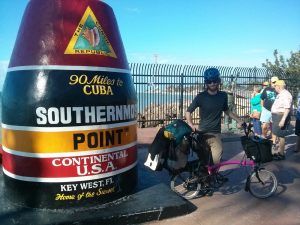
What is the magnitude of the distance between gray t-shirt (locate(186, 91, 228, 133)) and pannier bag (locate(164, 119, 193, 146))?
0.44 metres

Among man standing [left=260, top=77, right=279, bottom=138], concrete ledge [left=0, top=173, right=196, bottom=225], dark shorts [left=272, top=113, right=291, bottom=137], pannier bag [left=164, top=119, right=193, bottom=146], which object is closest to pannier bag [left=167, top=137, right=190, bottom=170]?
pannier bag [left=164, top=119, right=193, bottom=146]

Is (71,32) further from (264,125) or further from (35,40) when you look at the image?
(264,125)

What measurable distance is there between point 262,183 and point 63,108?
3.34 m

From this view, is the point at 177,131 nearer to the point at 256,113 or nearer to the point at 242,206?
the point at 242,206

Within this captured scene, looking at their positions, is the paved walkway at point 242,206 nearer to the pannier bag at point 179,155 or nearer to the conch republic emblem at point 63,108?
the pannier bag at point 179,155

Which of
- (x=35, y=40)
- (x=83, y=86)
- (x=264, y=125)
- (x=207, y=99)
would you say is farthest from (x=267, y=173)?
(x=264, y=125)

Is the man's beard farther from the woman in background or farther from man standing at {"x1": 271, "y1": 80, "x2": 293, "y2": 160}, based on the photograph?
the woman in background

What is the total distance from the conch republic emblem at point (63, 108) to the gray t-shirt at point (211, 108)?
1.37 meters

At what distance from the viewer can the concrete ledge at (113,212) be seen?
13.5ft

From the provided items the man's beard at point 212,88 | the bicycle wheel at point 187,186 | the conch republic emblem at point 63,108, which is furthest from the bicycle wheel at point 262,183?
the conch republic emblem at point 63,108

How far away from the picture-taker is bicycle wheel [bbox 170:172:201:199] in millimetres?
5199

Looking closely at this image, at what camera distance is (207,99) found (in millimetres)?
5254

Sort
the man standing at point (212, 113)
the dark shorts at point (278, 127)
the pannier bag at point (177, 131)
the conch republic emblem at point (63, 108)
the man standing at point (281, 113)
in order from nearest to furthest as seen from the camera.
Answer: the conch republic emblem at point (63, 108) < the pannier bag at point (177, 131) < the man standing at point (212, 113) < the man standing at point (281, 113) < the dark shorts at point (278, 127)

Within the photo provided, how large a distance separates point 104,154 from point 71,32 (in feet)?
5.47
